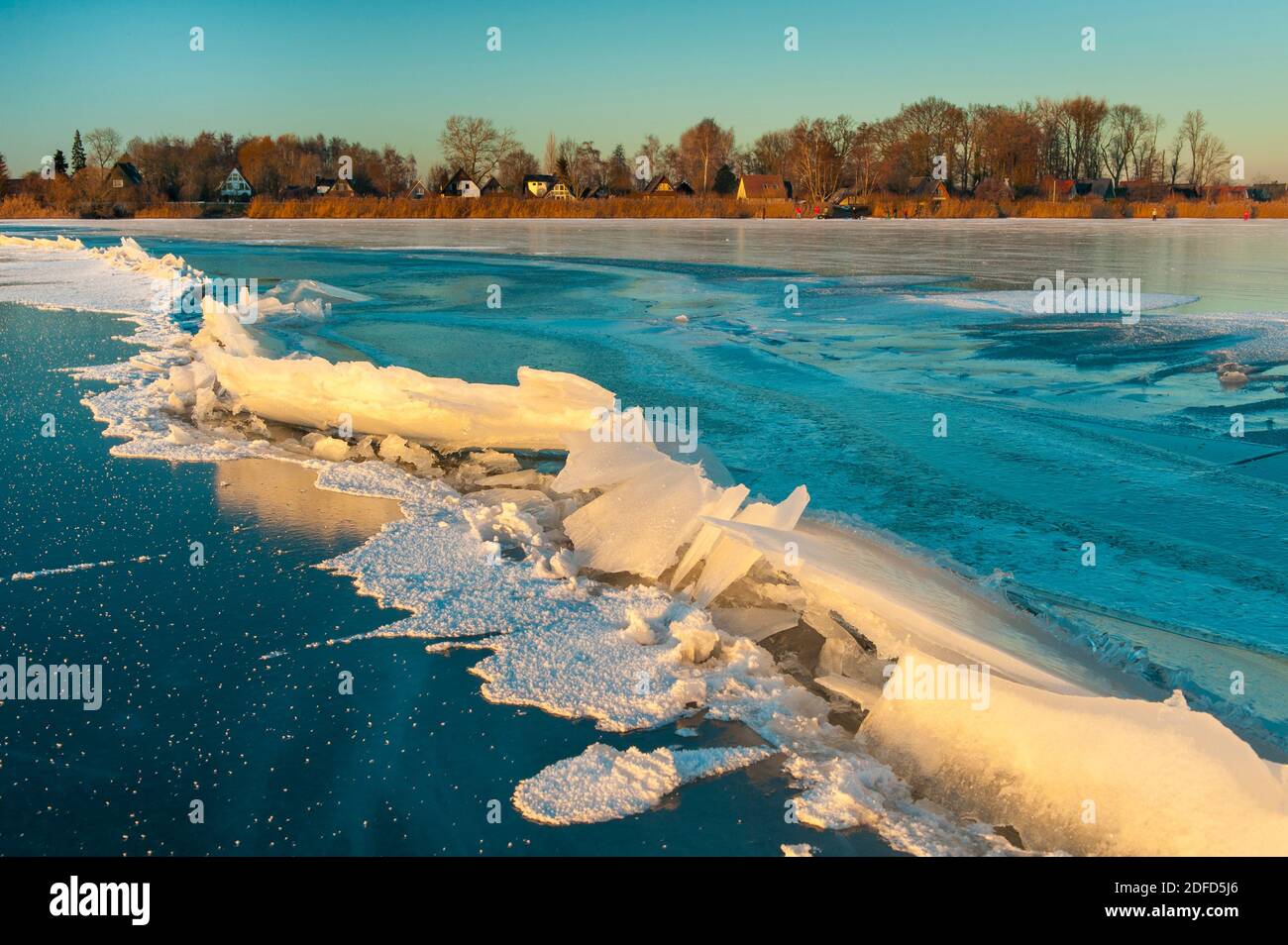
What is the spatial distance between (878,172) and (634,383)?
2154 inches

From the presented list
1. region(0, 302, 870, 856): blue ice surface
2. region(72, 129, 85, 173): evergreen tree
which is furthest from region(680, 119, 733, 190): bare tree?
region(0, 302, 870, 856): blue ice surface

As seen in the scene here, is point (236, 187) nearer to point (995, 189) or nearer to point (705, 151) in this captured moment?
point (705, 151)

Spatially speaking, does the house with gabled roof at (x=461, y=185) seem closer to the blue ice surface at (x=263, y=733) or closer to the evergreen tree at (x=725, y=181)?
the evergreen tree at (x=725, y=181)

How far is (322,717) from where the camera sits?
2375 mm

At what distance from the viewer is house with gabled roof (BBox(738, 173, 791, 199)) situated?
212ft

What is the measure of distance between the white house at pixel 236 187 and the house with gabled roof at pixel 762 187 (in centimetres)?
3473

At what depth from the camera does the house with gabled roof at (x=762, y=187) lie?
64.6m

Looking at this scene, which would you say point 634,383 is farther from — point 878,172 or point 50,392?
point 878,172

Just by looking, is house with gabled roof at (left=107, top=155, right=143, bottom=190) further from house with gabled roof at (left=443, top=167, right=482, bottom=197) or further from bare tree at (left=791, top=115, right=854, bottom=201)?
→ bare tree at (left=791, top=115, right=854, bottom=201)

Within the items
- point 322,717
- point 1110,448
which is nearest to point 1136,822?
point 322,717

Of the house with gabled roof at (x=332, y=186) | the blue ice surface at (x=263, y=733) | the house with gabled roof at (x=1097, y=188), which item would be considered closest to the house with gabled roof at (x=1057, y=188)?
the house with gabled roof at (x=1097, y=188)

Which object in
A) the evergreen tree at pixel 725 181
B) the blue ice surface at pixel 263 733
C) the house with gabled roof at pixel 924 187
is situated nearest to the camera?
the blue ice surface at pixel 263 733

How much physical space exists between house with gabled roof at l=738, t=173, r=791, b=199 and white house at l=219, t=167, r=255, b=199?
3473cm

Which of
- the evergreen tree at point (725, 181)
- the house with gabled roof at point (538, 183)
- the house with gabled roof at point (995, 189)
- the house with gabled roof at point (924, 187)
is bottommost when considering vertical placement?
the house with gabled roof at point (995, 189)
